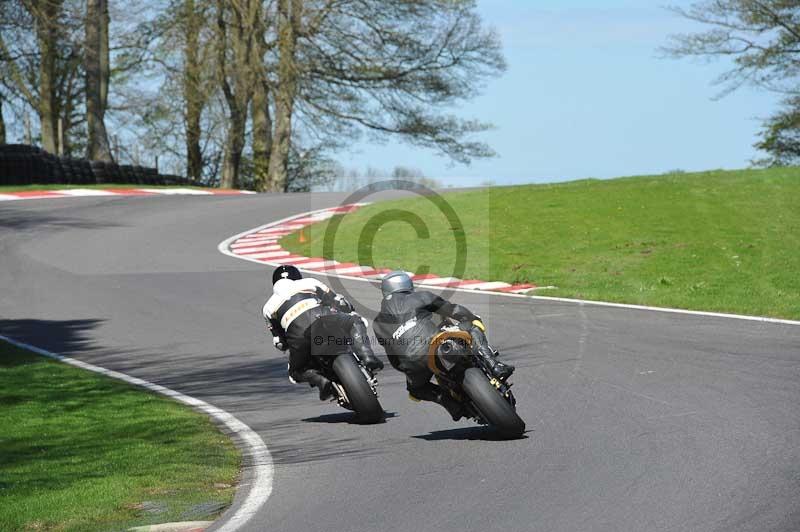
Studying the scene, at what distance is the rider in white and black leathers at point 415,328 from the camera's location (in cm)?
909

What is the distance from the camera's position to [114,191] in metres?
32.2

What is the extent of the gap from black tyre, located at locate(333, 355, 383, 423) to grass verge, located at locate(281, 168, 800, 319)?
7.85 metres

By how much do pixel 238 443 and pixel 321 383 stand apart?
995mm

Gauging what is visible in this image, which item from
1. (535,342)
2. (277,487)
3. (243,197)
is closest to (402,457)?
(277,487)

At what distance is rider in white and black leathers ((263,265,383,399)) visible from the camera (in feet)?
32.0

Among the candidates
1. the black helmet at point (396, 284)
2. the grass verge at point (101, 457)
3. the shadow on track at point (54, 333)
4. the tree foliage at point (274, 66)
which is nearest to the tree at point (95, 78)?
the tree foliage at point (274, 66)

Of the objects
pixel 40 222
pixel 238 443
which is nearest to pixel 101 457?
pixel 238 443

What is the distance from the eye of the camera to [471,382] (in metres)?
8.68

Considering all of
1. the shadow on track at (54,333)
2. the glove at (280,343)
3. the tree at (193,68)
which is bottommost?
the shadow on track at (54,333)

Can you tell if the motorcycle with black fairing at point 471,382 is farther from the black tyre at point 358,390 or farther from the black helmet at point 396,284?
the black tyre at point 358,390

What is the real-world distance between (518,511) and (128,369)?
23.7 ft

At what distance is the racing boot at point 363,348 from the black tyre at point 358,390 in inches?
3.1

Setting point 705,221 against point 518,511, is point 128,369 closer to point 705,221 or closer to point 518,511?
point 518,511

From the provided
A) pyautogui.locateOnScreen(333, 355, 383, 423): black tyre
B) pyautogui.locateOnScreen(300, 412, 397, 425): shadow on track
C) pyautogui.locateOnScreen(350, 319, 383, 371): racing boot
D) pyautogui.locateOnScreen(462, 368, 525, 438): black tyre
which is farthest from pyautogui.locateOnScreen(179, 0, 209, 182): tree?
pyautogui.locateOnScreen(462, 368, 525, 438): black tyre
